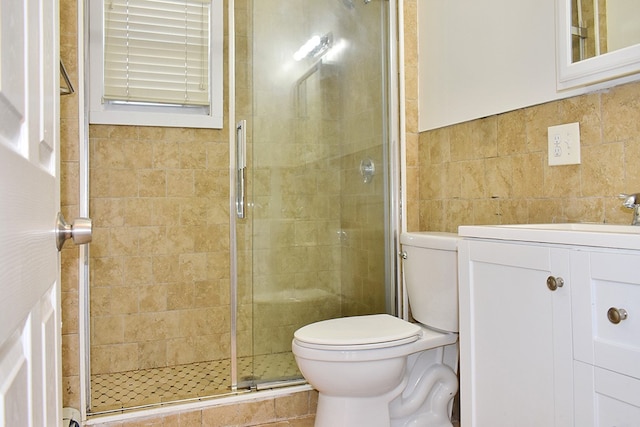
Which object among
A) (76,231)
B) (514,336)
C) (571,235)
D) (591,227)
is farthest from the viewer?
(591,227)

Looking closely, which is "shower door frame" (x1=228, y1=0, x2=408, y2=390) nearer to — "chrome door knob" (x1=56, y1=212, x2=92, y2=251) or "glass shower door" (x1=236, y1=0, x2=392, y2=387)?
"glass shower door" (x1=236, y1=0, x2=392, y2=387)

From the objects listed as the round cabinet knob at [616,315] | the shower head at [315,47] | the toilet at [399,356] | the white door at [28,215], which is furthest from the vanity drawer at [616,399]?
the shower head at [315,47]

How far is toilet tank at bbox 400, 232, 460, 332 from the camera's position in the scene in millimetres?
1673

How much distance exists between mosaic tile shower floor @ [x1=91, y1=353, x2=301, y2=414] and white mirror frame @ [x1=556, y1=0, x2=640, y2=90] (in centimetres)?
152

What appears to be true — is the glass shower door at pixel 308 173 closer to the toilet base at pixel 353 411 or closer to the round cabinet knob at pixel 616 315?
the toilet base at pixel 353 411

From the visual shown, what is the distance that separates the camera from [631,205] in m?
1.18

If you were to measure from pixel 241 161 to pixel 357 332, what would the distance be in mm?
862

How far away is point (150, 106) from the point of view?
251cm

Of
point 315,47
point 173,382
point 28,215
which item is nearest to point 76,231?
point 28,215

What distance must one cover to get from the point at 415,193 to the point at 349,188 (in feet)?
1.12

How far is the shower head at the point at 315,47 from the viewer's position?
204 centimetres

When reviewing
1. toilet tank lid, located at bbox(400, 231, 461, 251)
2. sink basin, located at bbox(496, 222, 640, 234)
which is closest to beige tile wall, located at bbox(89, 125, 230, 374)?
toilet tank lid, located at bbox(400, 231, 461, 251)

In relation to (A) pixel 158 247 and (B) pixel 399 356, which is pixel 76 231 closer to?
(B) pixel 399 356

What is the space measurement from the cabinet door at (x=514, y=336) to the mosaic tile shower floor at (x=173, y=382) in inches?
36.9
